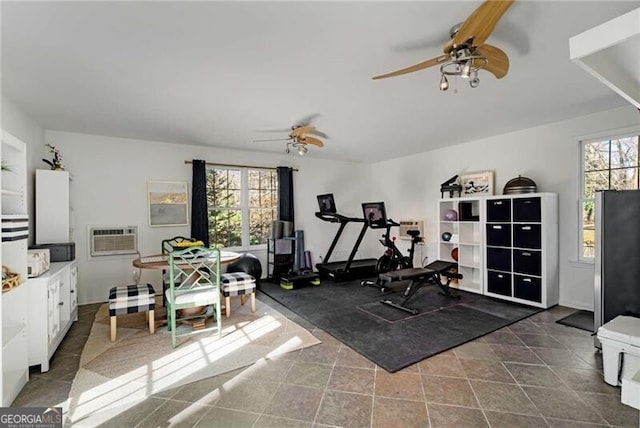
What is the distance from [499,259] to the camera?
4.53 meters

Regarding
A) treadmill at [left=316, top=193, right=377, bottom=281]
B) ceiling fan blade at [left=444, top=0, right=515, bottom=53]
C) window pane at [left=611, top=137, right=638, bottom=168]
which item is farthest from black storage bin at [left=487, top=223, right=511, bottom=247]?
ceiling fan blade at [left=444, top=0, right=515, bottom=53]

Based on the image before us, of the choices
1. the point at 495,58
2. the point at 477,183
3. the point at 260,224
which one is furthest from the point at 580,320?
the point at 260,224

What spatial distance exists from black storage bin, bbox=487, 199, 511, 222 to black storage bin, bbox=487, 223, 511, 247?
11 cm

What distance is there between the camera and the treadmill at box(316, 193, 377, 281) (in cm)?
581

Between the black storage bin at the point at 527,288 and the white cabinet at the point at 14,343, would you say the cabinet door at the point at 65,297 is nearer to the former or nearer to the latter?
the white cabinet at the point at 14,343

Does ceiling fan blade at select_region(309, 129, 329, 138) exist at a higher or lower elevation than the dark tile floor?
higher

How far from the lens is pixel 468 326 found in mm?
3469

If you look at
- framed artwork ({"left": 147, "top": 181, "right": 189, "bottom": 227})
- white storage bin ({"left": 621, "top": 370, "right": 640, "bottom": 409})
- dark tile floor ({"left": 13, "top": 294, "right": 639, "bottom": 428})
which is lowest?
dark tile floor ({"left": 13, "top": 294, "right": 639, "bottom": 428})

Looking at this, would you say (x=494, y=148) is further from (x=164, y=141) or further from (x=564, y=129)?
(x=164, y=141)

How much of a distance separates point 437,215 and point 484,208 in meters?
1.03

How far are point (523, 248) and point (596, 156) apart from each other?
1535 mm

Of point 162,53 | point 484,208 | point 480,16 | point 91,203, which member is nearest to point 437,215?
point 484,208

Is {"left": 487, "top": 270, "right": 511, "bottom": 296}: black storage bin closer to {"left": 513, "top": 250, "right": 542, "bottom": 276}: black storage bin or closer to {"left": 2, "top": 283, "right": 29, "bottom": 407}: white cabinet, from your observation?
{"left": 513, "top": 250, "right": 542, "bottom": 276}: black storage bin

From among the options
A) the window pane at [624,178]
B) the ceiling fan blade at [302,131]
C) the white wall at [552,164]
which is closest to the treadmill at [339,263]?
the white wall at [552,164]
